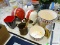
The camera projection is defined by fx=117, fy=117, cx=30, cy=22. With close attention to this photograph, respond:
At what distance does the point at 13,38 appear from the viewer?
0.67 meters

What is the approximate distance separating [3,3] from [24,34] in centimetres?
36

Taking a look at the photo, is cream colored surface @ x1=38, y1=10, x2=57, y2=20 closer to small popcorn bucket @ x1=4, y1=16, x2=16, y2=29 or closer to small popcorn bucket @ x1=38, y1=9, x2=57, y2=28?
small popcorn bucket @ x1=38, y1=9, x2=57, y2=28

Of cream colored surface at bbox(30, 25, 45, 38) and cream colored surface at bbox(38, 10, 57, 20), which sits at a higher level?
cream colored surface at bbox(38, 10, 57, 20)

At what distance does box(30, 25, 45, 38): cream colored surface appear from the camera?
655 millimetres

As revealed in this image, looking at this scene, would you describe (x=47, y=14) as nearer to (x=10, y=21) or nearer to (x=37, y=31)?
(x=37, y=31)

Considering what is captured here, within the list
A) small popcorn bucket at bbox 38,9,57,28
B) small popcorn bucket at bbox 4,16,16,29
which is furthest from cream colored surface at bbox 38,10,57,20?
small popcorn bucket at bbox 4,16,16,29

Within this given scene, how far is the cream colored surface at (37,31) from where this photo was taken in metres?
0.65

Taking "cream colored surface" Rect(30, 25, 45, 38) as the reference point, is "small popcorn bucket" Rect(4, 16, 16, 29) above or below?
above

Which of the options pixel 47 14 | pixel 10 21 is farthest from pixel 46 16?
pixel 10 21

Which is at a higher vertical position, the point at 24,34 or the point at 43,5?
the point at 43,5

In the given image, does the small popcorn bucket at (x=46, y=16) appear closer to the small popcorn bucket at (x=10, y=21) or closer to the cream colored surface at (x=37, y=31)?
the cream colored surface at (x=37, y=31)

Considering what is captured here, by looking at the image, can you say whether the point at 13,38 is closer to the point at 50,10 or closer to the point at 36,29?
the point at 36,29

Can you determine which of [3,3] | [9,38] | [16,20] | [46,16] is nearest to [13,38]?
[9,38]

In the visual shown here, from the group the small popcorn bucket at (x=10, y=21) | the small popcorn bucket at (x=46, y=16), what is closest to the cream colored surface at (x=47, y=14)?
the small popcorn bucket at (x=46, y=16)
